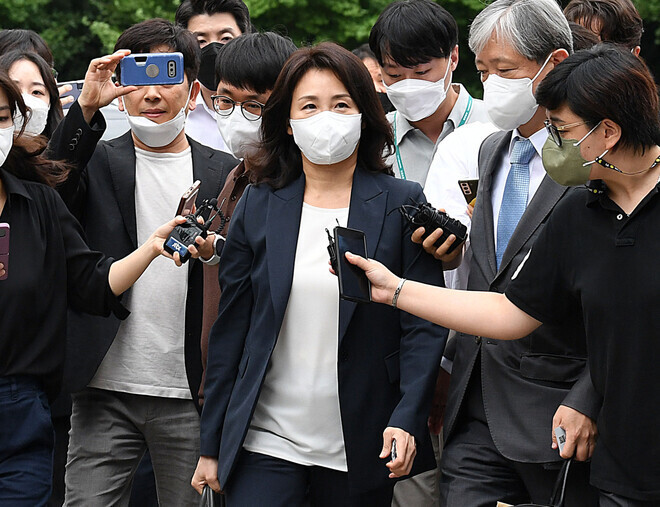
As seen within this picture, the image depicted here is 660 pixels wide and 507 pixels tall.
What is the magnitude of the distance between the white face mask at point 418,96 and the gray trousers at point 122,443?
1.79 m

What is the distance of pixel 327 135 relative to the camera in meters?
4.38

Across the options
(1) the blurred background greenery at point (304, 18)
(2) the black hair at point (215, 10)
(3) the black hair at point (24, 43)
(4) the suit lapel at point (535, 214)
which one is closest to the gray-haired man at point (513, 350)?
(4) the suit lapel at point (535, 214)

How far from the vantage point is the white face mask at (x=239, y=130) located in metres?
5.30

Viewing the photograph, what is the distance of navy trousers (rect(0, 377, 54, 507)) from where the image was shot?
4.36 meters

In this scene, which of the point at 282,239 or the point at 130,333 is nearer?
the point at 282,239

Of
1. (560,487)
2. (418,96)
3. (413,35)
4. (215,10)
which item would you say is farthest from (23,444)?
(215,10)

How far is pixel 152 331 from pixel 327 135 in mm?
1358

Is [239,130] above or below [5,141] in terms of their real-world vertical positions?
below

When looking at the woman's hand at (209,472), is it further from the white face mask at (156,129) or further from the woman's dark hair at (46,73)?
the woman's dark hair at (46,73)

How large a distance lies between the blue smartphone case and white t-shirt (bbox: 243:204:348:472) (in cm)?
138

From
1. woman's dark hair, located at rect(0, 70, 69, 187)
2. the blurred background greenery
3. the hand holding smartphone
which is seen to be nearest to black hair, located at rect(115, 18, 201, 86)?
woman's dark hair, located at rect(0, 70, 69, 187)

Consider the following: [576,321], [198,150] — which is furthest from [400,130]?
[576,321]

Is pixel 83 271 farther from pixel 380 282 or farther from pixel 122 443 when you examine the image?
pixel 380 282

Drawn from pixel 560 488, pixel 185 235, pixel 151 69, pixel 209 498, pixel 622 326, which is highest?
pixel 151 69
